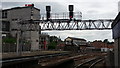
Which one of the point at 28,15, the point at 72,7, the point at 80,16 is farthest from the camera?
the point at 28,15

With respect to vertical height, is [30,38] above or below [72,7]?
below

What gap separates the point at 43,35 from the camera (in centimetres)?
11412

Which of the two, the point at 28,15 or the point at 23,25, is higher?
the point at 28,15

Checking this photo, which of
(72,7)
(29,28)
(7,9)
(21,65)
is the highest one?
(7,9)

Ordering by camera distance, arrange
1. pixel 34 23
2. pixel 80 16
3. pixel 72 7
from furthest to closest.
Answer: pixel 34 23
pixel 80 16
pixel 72 7

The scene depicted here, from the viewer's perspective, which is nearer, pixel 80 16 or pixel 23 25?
pixel 80 16

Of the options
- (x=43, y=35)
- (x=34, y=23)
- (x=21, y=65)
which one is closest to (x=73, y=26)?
(x=34, y=23)

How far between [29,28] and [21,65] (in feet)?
98.5

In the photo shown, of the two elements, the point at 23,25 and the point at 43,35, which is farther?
the point at 43,35

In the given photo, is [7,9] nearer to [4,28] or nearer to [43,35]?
[4,28]

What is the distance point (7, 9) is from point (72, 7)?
43910 mm

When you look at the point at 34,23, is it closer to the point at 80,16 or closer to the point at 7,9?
the point at 80,16

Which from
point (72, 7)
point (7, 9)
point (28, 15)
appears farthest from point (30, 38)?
point (72, 7)

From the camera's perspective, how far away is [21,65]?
11469 mm
